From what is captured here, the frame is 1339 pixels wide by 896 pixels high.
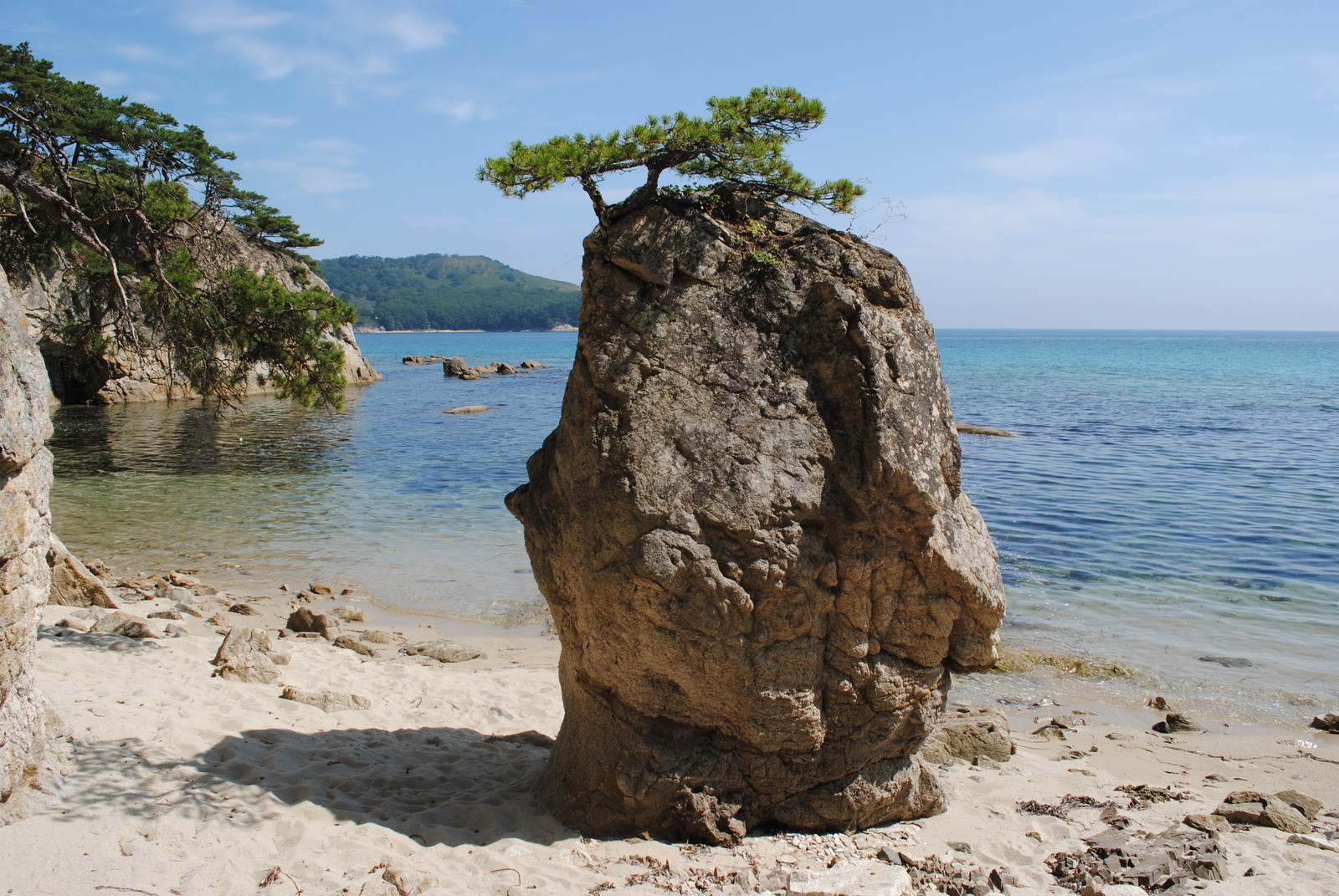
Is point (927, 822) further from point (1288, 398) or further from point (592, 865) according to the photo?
point (1288, 398)

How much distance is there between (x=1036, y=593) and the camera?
1205 centimetres

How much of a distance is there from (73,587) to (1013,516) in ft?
49.4

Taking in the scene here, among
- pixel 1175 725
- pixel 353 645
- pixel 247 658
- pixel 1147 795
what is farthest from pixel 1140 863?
pixel 353 645

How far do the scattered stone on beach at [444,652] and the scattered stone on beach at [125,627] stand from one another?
2491 millimetres

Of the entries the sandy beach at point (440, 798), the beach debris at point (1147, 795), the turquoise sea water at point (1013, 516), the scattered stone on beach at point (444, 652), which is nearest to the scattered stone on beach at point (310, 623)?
the scattered stone on beach at point (444, 652)

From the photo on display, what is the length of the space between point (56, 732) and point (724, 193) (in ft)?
18.5

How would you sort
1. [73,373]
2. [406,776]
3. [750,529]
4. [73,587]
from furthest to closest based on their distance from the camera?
[73,373] → [73,587] → [406,776] → [750,529]

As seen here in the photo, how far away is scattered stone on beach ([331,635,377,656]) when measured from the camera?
941 cm

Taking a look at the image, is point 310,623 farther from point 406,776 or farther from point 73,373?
point 73,373

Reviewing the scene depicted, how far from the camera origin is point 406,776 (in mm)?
6141

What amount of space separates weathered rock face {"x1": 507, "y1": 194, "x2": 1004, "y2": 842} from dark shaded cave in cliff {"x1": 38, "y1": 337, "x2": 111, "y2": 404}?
31.4 metres

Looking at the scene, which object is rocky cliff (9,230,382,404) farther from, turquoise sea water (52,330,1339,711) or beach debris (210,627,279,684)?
beach debris (210,627,279,684)

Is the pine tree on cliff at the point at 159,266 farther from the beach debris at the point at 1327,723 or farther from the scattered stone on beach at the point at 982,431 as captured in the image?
the scattered stone on beach at the point at 982,431

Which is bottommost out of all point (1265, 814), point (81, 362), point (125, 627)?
point (1265, 814)
